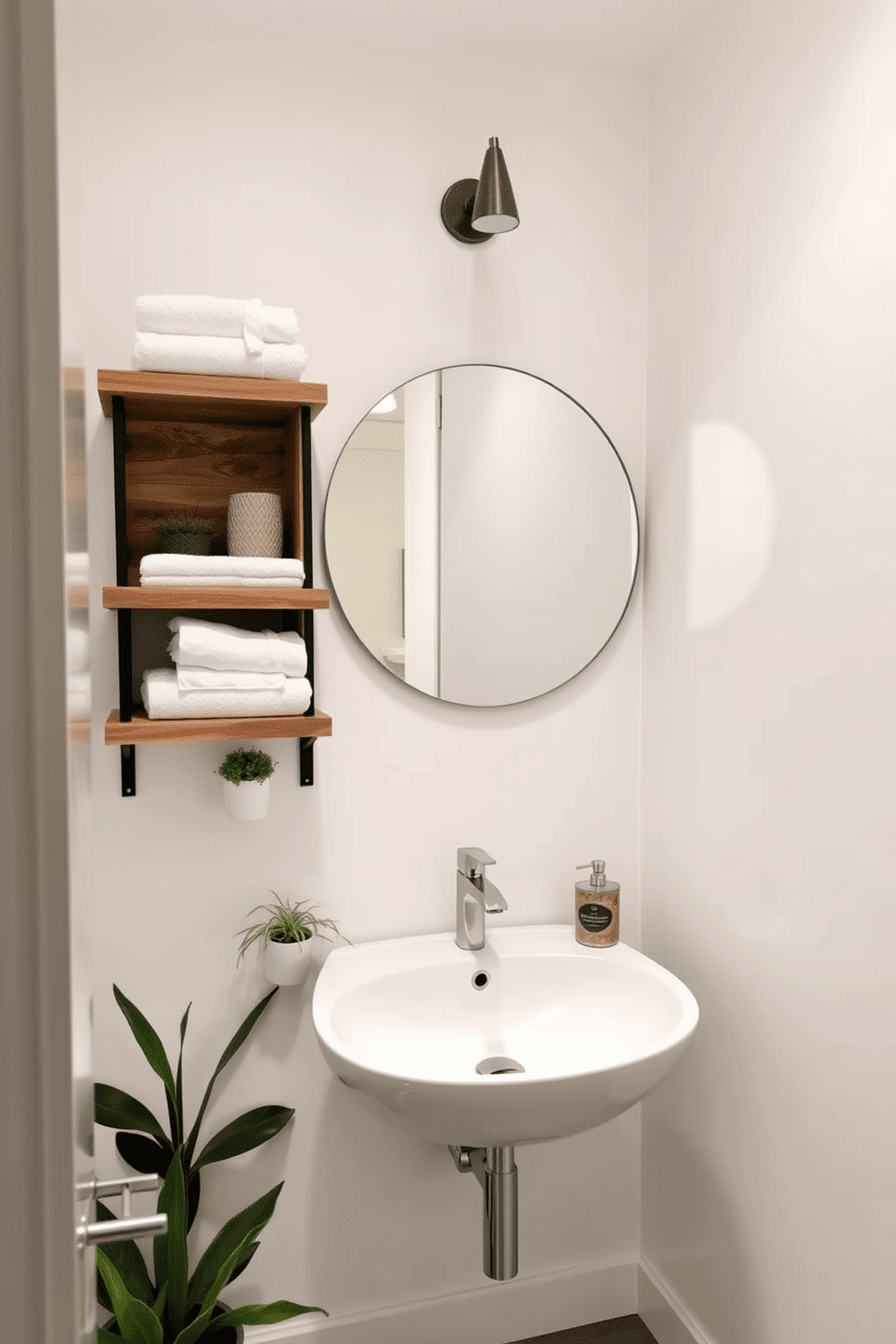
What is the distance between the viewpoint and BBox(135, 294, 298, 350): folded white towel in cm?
146

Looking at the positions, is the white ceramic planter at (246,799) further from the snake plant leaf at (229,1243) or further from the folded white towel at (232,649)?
the snake plant leaf at (229,1243)

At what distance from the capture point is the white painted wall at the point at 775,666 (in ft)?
4.32

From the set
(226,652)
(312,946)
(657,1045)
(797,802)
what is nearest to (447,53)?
(226,652)

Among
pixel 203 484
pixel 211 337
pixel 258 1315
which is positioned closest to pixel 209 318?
pixel 211 337

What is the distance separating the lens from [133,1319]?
1.37 meters

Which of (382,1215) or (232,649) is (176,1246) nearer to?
(382,1215)

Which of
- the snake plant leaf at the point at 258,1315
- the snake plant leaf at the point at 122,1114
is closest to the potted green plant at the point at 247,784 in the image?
the snake plant leaf at the point at 122,1114

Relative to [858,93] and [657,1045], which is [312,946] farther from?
[858,93]

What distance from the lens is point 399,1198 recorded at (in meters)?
1.85

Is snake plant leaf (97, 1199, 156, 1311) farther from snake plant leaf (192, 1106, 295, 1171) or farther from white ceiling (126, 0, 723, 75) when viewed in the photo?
white ceiling (126, 0, 723, 75)

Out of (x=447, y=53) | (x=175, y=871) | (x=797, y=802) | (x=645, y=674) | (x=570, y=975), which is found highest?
(x=447, y=53)

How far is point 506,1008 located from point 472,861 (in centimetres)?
28

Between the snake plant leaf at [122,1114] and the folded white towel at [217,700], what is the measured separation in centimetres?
67

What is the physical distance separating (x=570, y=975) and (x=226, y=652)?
87 centimetres
